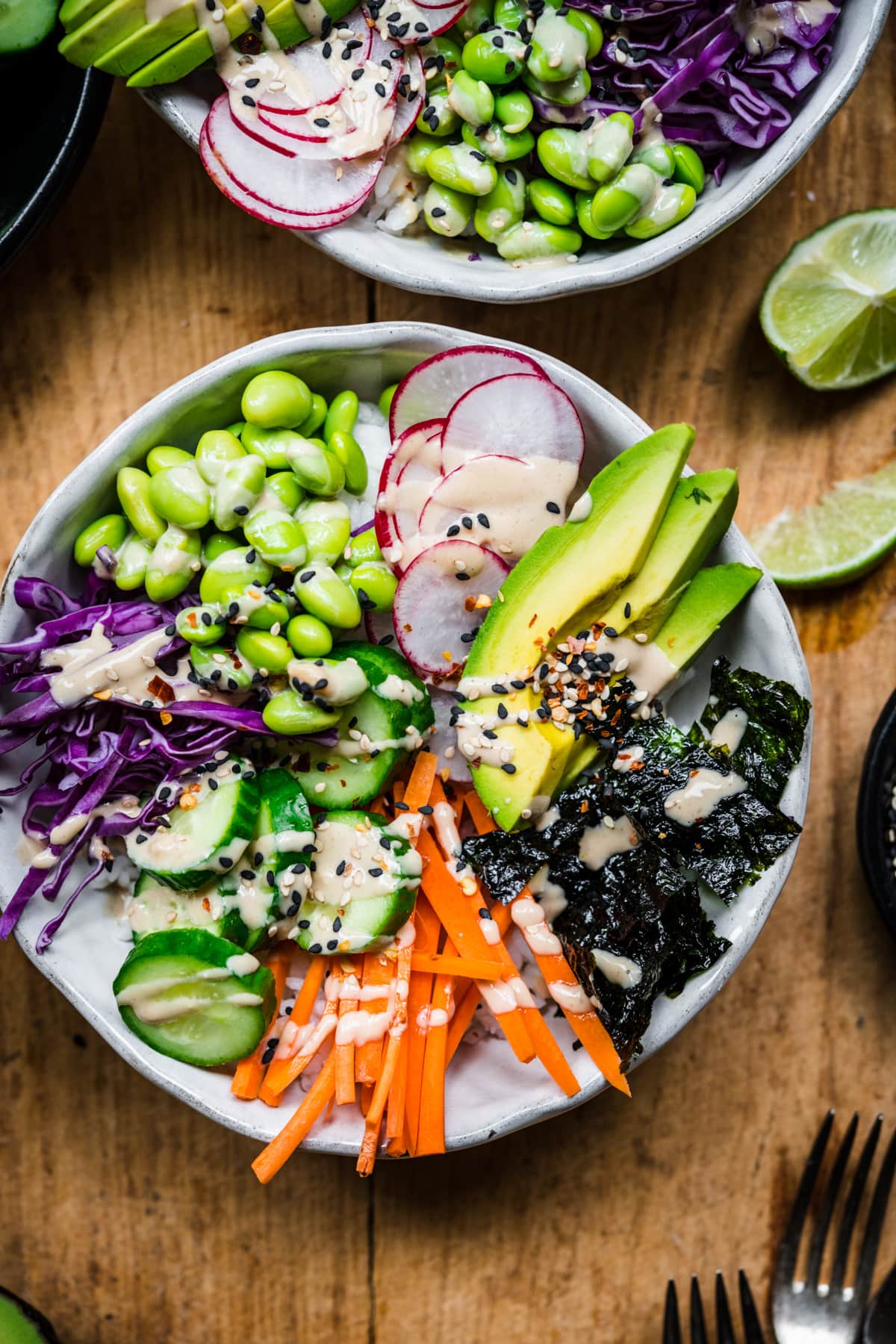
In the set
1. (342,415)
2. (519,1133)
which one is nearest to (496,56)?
(342,415)

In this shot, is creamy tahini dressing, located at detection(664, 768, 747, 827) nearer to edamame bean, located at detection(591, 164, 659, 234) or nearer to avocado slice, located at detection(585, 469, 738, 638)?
avocado slice, located at detection(585, 469, 738, 638)

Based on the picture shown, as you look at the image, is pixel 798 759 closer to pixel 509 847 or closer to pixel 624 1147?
pixel 509 847

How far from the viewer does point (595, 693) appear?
1605 mm

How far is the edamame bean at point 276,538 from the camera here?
1.63 m

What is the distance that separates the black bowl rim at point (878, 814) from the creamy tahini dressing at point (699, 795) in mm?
417

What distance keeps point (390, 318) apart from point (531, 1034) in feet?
4.30

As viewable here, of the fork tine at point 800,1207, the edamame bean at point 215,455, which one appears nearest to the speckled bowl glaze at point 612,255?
the edamame bean at point 215,455

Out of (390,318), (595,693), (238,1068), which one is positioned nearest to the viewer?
(595,693)

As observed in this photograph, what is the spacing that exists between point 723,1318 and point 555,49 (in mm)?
2302

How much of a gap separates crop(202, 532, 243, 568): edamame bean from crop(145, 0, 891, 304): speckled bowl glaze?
1.57 feet

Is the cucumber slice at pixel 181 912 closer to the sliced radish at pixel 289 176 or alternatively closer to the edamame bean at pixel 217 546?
the edamame bean at pixel 217 546

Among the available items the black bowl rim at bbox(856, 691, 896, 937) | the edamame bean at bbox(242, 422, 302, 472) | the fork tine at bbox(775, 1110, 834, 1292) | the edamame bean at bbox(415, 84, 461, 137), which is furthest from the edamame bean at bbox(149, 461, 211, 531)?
the fork tine at bbox(775, 1110, 834, 1292)

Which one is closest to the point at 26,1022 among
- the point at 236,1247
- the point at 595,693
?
the point at 236,1247

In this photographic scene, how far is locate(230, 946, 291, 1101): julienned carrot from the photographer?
1.70 m
